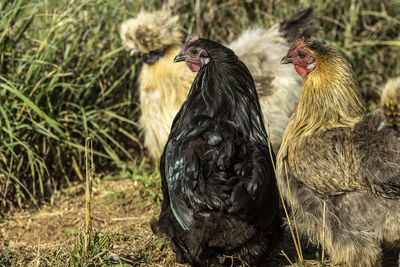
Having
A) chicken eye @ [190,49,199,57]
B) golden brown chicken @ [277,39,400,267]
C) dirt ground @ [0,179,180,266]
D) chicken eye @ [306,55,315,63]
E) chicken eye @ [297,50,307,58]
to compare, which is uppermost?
chicken eye @ [190,49,199,57]

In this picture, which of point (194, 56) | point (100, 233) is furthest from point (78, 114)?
point (194, 56)

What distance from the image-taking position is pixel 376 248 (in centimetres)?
323

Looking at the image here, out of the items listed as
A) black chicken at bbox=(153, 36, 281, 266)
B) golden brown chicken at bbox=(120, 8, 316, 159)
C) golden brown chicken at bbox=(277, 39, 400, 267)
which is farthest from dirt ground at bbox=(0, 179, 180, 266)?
golden brown chicken at bbox=(277, 39, 400, 267)

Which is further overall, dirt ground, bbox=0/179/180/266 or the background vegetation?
the background vegetation

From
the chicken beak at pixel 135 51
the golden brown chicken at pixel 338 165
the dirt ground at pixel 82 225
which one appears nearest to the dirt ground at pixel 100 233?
the dirt ground at pixel 82 225

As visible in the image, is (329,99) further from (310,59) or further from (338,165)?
(338,165)

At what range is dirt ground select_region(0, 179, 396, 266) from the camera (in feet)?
11.3

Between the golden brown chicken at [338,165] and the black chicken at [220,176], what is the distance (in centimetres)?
26

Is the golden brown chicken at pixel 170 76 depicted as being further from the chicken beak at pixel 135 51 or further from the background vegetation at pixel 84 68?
the background vegetation at pixel 84 68

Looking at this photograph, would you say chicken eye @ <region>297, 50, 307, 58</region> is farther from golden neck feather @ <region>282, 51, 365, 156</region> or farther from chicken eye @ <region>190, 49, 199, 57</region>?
chicken eye @ <region>190, 49, 199, 57</region>

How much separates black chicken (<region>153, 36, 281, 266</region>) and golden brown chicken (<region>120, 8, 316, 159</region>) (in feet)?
5.36

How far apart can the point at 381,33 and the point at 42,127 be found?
15.7ft

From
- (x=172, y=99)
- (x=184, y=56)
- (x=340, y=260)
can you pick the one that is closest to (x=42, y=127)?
(x=172, y=99)

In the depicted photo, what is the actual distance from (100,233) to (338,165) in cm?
196
